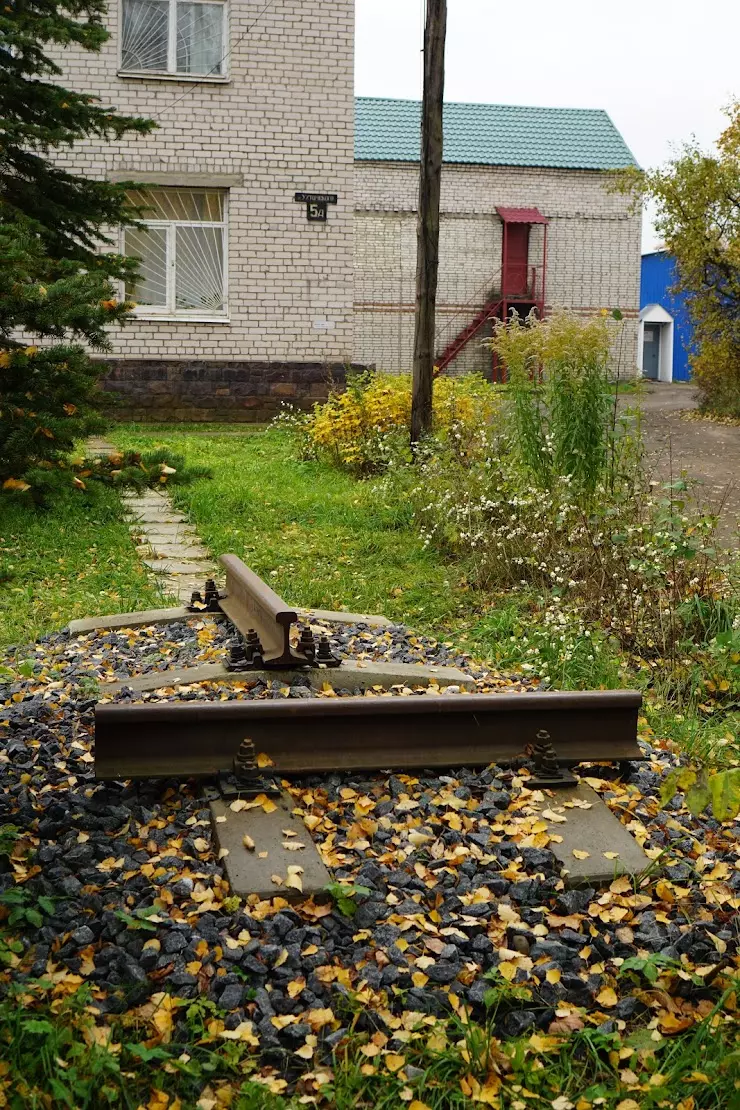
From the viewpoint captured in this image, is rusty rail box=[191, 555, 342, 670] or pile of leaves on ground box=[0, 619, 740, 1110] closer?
pile of leaves on ground box=[0, 619, 740, 1110]

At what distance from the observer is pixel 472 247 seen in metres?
28.6

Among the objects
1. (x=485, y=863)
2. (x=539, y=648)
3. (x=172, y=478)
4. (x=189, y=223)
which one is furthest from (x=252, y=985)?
(x=189, y=223)

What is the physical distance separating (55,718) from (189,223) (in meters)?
13.8

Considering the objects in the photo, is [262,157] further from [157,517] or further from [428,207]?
[157,517]

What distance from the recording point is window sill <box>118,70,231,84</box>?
16.7m

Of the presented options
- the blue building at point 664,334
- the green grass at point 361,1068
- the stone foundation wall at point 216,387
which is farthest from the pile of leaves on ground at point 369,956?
the blue building at point 664,334

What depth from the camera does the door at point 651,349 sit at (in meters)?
39.7

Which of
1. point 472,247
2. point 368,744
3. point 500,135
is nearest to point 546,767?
point 368,744

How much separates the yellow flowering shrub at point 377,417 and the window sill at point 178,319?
3.89 metres

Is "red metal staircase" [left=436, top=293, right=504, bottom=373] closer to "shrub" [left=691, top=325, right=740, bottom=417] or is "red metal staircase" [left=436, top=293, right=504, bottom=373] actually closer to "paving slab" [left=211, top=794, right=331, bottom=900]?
"shrub" [left=691, top=325, right=740, bottom=417]

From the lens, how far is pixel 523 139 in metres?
29.4

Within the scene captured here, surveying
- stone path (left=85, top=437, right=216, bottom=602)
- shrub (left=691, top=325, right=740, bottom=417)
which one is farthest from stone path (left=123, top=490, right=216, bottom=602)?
shrub (left=691, top=325, right=740, bottom=417)

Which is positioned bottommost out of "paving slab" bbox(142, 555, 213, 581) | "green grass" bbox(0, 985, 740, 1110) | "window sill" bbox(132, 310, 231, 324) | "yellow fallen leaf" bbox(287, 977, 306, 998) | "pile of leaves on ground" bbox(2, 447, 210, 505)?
"green grass" bbox(0, 985, 740, 1110)

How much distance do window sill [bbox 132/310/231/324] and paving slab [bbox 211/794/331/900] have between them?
1419 centimetres
